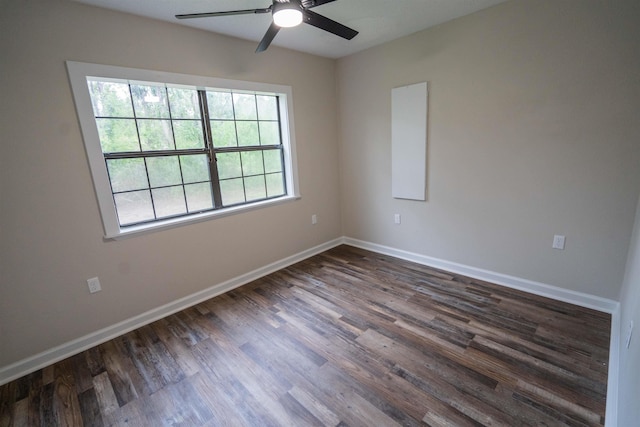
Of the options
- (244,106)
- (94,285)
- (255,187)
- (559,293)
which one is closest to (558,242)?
(559,293)

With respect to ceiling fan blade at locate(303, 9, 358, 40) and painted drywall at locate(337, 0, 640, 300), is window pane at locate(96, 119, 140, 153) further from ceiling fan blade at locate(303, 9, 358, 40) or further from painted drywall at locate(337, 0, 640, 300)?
painted drywall at locate(337, 0, 640, 300)

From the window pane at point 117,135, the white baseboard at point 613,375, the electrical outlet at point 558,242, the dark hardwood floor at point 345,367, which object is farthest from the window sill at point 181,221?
the white baseboard at point 613,375

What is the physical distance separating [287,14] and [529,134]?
7.01 feet

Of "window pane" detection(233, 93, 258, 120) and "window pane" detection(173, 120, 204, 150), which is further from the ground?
"window pane" detection(233, 93, 258, 120)

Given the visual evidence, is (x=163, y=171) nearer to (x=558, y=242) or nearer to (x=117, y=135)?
(x=117, y=135)

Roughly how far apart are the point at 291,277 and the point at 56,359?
1981 mm

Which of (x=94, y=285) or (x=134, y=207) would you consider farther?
(x=134, y=207)

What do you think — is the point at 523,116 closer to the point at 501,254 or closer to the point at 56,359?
the point at 501,254

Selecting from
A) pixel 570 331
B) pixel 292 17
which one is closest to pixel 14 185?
pixel 292 17

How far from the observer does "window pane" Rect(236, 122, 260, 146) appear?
298 cm

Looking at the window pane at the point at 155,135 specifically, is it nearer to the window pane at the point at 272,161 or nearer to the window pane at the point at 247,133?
the window pane at the point at 247,133

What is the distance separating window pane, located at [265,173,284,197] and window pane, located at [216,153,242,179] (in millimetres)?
404

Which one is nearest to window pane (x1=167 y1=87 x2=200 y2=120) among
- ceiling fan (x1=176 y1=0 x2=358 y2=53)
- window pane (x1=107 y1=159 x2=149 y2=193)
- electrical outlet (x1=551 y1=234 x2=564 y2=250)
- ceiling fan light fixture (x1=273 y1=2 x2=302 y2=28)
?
window pane (x1=107 y1=159 x2=149 y2=193)

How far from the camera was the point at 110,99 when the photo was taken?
2.21 m
